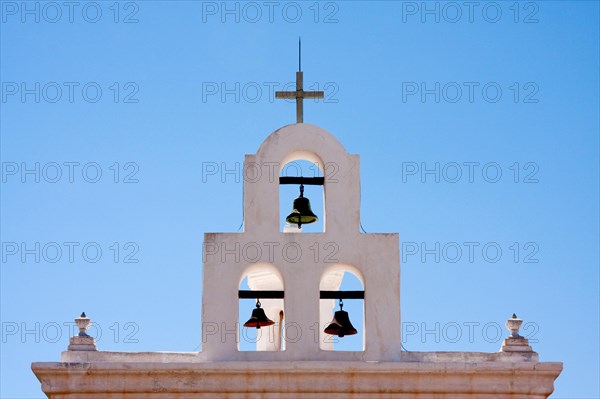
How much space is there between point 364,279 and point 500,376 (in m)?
2.25

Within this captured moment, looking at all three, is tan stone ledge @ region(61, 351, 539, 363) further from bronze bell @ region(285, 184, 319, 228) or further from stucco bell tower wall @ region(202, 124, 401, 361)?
bronze bell @ region(285, 184, 319, 228)

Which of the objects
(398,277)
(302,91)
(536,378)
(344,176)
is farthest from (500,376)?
(302,91)

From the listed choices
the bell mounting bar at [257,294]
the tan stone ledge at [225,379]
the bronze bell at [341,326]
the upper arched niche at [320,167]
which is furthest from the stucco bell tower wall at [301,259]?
the bronze bell at [341,326]

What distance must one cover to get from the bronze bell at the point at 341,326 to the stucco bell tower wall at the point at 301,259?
93 cm

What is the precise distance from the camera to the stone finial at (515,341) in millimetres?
20906

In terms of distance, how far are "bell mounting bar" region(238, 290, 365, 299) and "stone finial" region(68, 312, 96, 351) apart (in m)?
2.07

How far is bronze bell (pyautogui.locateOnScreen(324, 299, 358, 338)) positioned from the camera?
859 inches

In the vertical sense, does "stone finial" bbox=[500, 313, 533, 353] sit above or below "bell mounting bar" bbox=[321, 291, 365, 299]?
below

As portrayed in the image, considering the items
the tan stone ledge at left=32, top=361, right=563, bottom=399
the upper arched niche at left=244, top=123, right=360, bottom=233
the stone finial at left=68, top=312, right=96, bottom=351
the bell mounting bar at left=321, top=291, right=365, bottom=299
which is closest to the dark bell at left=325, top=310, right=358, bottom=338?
the bell mounting bar at left=321, top=291, right=365, bottom=299

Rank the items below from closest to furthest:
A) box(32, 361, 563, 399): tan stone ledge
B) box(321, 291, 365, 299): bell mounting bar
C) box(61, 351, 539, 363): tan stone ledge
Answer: box(32, 361, 563, 399): tan stone ledge
box(61, 351, 539, 363): tan stone ledge
box(321, 291, 365, 299): bell mounting bar

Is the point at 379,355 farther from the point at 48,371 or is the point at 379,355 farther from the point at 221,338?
the point at 48,371

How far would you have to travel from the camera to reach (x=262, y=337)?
2375 cm

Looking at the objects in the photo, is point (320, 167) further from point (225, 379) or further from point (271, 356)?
point (225, 379)

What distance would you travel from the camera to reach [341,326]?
21828mm
